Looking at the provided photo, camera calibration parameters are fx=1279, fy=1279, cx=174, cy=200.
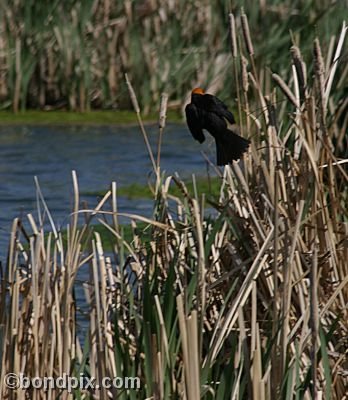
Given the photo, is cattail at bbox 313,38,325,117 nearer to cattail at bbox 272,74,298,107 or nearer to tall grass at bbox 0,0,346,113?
cattail at bbox 272,74,298,107

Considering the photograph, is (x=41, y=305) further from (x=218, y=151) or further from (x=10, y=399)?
(x=218, y=151)

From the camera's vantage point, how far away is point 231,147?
2.79 m

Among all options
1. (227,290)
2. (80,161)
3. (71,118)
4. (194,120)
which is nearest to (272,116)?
(194,120)

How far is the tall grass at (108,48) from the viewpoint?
32.1 ft

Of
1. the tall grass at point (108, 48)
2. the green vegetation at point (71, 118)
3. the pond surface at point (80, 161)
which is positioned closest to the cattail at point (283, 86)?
the pond surface at point (80, 161)

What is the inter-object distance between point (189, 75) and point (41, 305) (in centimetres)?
733

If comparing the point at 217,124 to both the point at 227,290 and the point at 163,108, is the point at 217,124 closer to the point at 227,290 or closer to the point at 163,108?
the point at 163,108

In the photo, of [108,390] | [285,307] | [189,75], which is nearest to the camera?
[285,307]

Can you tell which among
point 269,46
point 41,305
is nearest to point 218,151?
point 41,305

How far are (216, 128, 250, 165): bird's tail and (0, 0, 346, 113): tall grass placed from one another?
6.81m

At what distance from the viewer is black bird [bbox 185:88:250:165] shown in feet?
9.12

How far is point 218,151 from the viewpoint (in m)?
2.81

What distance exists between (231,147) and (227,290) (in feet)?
1.07

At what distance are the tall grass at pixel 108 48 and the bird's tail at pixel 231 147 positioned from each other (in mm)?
6805
